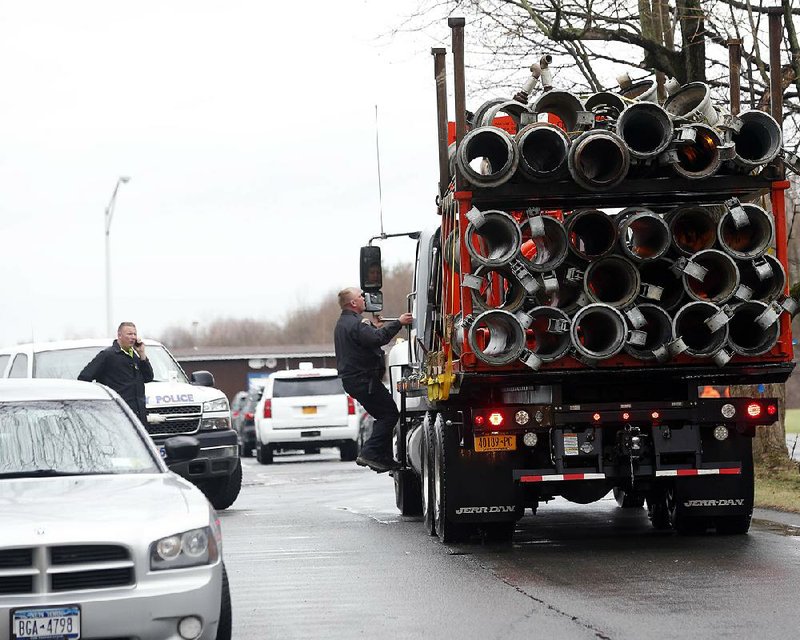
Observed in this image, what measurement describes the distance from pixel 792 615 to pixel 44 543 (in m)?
4.10

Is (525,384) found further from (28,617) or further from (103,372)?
(103,372)

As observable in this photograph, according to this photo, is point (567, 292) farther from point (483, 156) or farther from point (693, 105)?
point (693, 105)

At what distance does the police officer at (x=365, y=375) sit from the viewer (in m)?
Answer: 15.5

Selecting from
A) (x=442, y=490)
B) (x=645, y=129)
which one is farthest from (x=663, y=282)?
(x=442, y=490)

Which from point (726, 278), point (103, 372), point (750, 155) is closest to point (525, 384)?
point (726, 278)

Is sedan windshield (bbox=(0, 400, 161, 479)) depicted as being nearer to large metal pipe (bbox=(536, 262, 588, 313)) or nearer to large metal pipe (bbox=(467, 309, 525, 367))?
large metal pipe (bbox=(467, 309, 525, 367))

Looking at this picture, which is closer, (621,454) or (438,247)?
(621,454)

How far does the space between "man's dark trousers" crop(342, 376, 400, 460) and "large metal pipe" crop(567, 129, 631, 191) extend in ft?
15.6

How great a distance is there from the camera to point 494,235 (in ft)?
37.9

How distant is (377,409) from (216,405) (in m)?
2.77

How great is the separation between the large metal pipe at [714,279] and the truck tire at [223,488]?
7.58 meters

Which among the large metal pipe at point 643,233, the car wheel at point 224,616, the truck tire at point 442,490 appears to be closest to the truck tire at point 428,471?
the truck tire at point 442,490

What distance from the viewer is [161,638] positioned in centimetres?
704

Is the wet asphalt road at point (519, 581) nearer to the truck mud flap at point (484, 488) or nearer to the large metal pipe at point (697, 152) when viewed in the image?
the truck mud flap at point (484, 488)
